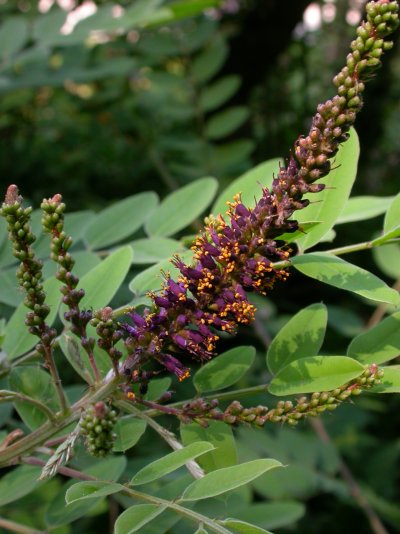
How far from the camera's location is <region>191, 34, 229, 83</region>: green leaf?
94.4 inches

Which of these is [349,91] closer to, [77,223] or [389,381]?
[389,381]

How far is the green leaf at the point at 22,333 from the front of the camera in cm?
103

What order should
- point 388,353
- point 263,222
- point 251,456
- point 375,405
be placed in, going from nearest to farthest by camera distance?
point 263,222 < point 388,353 < point 251,456 < point 375,405

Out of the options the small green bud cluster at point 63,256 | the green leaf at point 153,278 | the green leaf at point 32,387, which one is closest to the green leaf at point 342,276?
the green leaf at point 153,278

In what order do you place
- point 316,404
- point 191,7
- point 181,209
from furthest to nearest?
point 191,7 < point 181,209 < point 316,404

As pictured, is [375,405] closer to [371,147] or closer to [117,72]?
[371,147]

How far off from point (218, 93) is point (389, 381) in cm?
169

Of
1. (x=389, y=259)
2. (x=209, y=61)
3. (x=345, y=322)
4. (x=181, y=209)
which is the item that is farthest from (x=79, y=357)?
(x=209, y=61)

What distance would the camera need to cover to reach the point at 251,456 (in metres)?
1.91

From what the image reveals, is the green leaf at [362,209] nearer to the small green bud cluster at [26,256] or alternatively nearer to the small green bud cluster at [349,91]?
the small green bud cluster at [349,91]

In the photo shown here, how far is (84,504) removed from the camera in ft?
3.46

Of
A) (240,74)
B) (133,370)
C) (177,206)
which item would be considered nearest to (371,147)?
(240,74)

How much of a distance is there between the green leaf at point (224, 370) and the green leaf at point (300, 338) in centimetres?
3

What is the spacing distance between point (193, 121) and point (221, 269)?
1.80m
